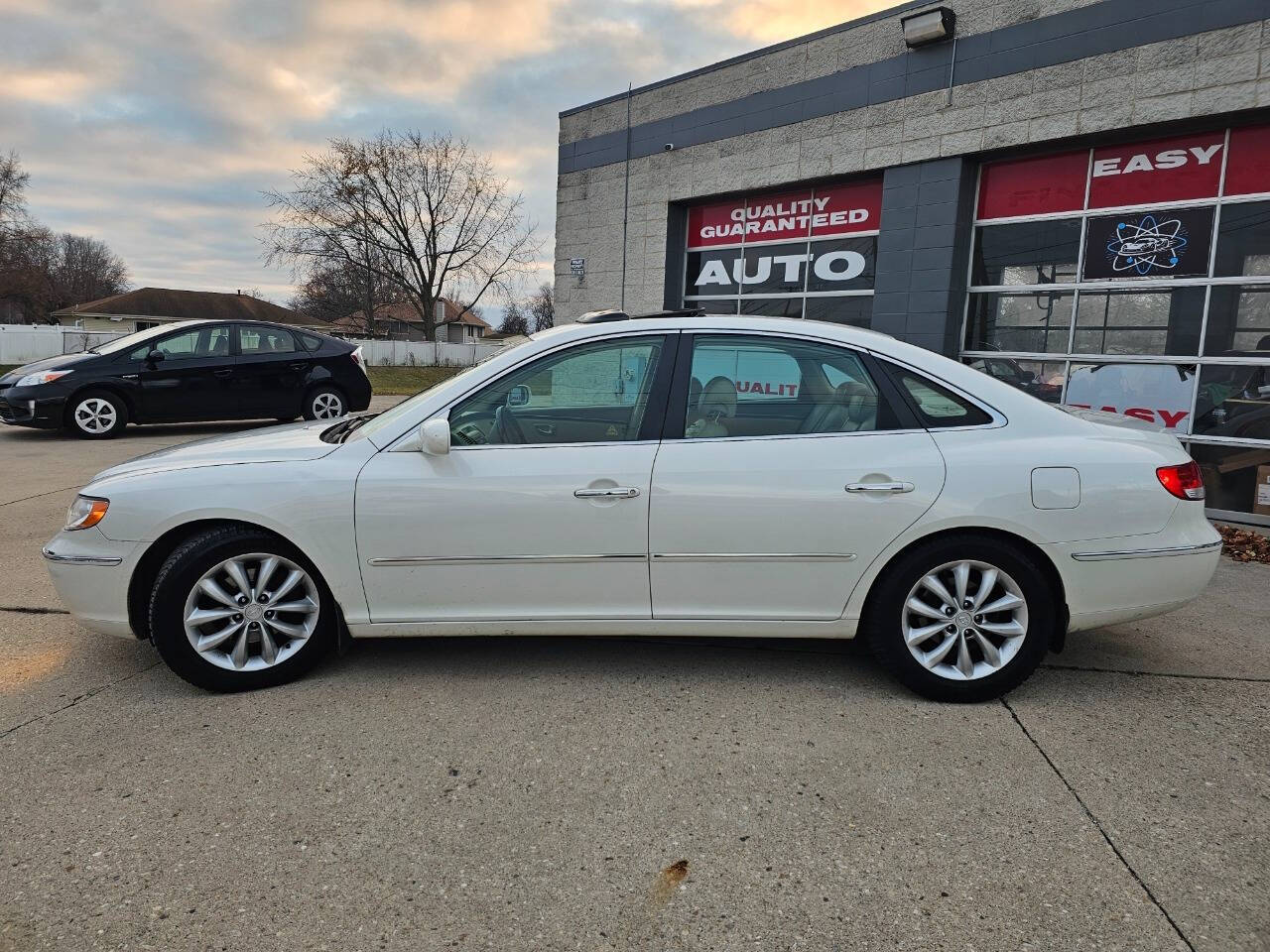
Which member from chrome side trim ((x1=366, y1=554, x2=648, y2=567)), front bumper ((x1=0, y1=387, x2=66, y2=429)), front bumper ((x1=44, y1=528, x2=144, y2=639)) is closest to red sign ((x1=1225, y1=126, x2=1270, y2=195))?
chrome side trim ((x1=366, y1=554, x2=648, y2=567))

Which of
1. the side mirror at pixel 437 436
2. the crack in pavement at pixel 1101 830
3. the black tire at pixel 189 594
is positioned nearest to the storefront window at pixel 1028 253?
the crack in pavement at pixel 1101 830

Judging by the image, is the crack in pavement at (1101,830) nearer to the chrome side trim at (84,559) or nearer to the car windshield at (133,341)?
the chrome side trim at (84,559)

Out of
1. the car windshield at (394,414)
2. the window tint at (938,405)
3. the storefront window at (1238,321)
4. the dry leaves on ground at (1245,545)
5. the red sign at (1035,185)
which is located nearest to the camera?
the window tint at (938,405)

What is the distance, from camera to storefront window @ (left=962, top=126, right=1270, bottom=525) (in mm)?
6664

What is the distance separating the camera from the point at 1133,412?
7.36 m

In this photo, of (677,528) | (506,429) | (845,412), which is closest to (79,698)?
(506,429)

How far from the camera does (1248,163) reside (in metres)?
6.58

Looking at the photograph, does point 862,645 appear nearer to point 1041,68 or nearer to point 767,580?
point 767,580

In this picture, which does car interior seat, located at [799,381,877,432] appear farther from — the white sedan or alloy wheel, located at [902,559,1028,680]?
alloy wheel, located at [902,559,1028,680]

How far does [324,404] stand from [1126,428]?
975 cm

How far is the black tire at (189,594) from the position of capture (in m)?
3.10

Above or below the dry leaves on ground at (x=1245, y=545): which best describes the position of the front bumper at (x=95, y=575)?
above

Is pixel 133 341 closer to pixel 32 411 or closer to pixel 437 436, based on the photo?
pixel 32 411

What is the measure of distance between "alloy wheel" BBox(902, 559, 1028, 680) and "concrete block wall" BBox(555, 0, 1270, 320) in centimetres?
582
